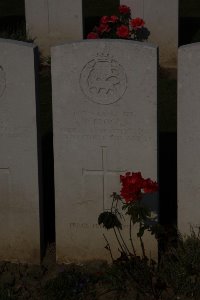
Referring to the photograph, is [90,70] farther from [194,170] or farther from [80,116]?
[194,170]

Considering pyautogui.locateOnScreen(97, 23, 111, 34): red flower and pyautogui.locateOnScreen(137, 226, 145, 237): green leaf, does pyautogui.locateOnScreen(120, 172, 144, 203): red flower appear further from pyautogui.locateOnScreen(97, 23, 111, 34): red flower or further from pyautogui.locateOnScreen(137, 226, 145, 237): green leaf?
pyautogui.locateOnScreen(97, 23, 111, 34): red flower

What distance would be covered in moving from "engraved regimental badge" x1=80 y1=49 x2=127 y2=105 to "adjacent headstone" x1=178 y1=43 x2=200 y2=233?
44 centimetres

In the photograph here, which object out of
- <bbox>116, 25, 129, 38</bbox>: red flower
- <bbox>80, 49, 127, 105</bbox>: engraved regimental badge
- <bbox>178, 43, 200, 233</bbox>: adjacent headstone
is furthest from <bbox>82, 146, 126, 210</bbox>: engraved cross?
<bbox>116, 25, 129, 38</bbox>: red flower

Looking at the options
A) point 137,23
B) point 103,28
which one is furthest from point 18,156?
point 137,23

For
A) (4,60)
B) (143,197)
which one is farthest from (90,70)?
(143,197)

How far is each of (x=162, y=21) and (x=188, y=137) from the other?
6290 mm

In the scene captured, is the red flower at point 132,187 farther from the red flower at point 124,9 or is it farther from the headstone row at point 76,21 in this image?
the headstone row at point 76,21

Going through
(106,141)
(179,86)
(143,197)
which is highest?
(179,86)

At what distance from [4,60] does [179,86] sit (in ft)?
4.24

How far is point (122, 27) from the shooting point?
1023 cm

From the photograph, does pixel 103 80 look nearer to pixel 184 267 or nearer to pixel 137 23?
pixel 184 267

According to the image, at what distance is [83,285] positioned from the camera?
5445mm

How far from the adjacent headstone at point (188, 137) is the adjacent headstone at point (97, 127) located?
7.8 inches

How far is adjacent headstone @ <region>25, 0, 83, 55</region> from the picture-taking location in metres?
11.7
